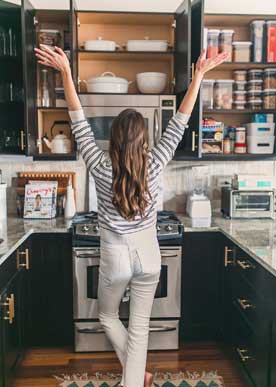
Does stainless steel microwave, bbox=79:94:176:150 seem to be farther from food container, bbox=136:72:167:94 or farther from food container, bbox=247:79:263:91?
food container, bbox=247:79:263:91

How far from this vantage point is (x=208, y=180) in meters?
3.58

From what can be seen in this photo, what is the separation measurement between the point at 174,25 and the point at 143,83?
479 millimetres

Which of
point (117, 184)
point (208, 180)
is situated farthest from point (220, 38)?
point (117, 184)

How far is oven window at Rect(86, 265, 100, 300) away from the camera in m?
2.94

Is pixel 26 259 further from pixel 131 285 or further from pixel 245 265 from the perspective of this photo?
pixel 245 265

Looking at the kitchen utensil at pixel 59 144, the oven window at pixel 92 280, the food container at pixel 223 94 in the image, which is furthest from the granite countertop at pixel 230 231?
the food container at pixel 223 94

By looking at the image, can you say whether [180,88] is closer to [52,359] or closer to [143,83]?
[143,83]

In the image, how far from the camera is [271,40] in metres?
3.20

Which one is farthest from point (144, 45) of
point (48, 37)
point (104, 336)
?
point (104, 336)

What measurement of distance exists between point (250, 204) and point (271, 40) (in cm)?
117

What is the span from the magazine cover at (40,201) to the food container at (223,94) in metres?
1.37

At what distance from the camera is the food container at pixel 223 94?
3.30m

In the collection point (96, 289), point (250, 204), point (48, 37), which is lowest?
point (96, 289)

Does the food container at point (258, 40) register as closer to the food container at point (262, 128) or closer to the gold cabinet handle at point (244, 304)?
the food container at point (262, 128)
